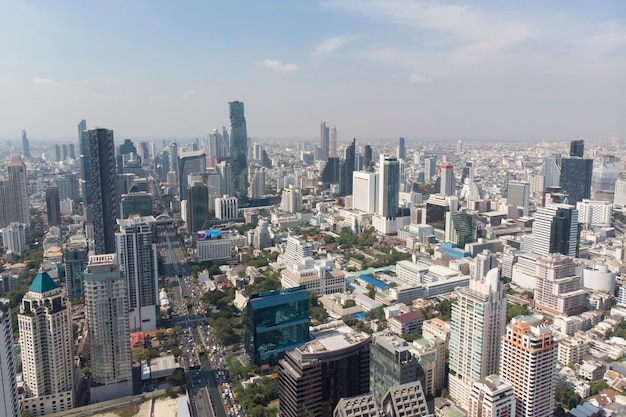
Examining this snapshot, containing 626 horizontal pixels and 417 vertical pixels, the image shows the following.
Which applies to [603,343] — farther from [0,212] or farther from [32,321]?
[0,212]

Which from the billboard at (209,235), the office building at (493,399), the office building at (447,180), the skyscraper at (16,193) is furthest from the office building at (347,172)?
the office building at (493,399)

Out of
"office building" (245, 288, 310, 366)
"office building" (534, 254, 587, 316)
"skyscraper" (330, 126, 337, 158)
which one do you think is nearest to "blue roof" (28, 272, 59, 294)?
"office building" (245, 288, 310, 366)

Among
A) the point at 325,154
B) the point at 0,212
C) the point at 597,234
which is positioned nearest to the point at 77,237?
the point at 0,212

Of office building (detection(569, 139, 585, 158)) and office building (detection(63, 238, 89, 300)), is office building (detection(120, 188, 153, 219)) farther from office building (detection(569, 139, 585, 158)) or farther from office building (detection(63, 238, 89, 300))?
office building (detection(569, 139, 585, 158))

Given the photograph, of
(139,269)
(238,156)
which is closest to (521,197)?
(238,156)

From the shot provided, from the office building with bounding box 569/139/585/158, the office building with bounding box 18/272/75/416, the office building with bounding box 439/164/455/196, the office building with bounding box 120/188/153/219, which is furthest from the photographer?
the office building with bounding box 439/164/455/196

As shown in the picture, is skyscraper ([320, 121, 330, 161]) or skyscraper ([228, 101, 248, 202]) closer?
skyscraper ([228, 101, 248, 202])
